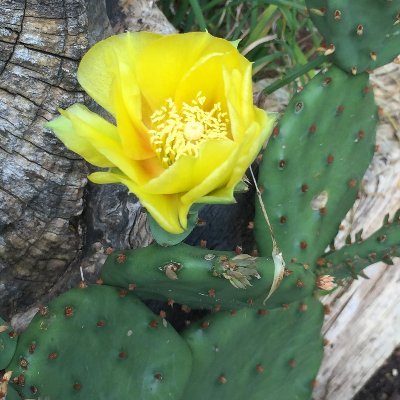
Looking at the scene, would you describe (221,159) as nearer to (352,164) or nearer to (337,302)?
(352,164)

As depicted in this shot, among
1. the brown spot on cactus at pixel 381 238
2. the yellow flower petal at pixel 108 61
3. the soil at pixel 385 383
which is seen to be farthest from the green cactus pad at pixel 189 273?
the soil at pixel 385 383

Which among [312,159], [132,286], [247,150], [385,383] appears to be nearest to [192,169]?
[247,150]

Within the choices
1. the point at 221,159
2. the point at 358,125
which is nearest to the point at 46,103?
the point at 221,159

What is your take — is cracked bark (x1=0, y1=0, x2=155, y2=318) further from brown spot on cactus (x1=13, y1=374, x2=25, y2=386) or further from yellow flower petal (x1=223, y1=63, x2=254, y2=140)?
yellow flower petal (x1=223, y1=63, x2=254, y2=140)

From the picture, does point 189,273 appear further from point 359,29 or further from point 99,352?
point 359,29

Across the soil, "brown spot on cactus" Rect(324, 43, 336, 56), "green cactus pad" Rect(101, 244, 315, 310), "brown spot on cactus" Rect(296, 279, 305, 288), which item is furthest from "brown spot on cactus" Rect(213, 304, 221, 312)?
the soil

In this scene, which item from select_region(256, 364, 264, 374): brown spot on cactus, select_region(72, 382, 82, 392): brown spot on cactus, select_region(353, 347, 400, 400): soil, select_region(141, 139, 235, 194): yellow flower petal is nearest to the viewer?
select_region(141, 139, 235, 194): yellow flower petal
